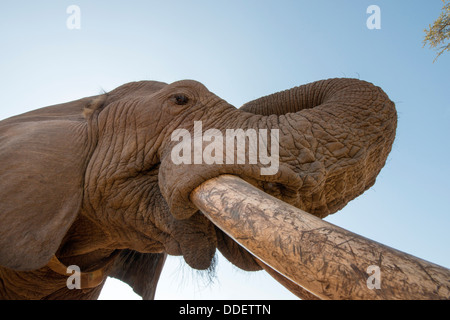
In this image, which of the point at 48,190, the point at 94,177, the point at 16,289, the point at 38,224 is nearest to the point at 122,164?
the point at 94,177

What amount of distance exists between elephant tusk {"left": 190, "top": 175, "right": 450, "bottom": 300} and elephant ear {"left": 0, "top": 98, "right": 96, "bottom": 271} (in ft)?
4.15

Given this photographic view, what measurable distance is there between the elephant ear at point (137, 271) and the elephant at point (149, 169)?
2.68 feet

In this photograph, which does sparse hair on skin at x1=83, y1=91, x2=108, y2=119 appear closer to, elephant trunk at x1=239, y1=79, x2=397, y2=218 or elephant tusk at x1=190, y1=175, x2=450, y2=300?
elephant trunk at x1=239, y1=79, x2=397, y2=218

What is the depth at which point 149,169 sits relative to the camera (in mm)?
2521

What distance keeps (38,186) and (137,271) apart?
210 centimetres

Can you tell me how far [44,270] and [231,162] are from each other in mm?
2067

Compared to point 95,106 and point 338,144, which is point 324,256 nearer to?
point 338,144

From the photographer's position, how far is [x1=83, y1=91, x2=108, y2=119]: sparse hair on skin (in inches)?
114

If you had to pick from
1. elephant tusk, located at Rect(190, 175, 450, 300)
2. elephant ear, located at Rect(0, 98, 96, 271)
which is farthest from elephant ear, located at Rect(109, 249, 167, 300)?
elephant tusk, located at Rect(190, 175, 450, 300)

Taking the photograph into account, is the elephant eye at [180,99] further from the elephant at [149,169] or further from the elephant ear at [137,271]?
the elephant ear at [137,271]

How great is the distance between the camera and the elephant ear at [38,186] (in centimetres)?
200

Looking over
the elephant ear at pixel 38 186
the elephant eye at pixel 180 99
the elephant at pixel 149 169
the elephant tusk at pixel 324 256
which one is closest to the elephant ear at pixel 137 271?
the elephant at pixel 149 169

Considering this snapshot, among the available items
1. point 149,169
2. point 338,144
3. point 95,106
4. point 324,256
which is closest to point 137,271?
point 149,169
